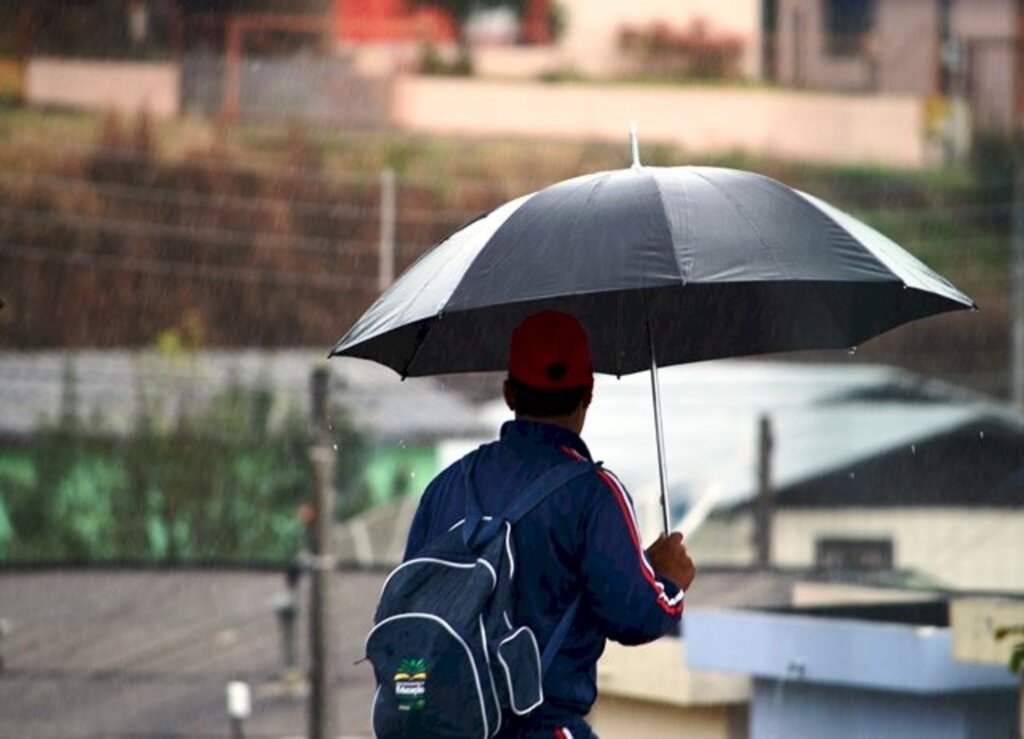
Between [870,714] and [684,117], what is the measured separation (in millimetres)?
29903

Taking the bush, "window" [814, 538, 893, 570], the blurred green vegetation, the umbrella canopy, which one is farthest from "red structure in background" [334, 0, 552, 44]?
the umbrella canopy

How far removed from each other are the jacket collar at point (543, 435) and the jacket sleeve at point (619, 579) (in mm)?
137

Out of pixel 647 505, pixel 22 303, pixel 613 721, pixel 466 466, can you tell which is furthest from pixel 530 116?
pixel 466 466

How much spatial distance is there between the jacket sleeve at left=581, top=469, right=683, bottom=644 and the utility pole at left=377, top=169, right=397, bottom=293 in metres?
26.5

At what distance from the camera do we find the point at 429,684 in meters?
3.34

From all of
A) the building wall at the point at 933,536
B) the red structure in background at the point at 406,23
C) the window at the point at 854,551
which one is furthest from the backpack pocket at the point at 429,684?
the red structure in background at the point at 406,23

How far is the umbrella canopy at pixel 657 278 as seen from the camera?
3.79 metres

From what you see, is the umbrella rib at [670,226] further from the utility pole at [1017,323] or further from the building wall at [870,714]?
the utility pole at [1017,323]

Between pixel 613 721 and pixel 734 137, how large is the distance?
95.1 feet

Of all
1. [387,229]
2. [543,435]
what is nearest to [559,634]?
[543,435]

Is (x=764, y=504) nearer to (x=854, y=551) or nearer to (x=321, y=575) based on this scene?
(x=321, y=575)

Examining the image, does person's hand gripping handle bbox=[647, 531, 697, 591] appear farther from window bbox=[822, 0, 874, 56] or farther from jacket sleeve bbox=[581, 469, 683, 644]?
window bbox=[822, 0, 874, 56]

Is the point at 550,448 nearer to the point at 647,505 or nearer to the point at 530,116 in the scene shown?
the point at 647,505

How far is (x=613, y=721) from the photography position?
268 inches
